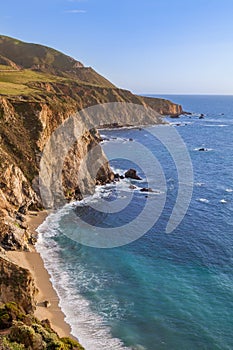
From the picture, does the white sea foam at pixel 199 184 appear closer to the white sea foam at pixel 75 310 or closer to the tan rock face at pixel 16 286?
the white sea foam at pixel 75 310

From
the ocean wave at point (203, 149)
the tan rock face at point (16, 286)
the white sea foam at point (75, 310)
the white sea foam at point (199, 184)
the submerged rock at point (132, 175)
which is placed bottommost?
the white sea foam at point (75, 310)

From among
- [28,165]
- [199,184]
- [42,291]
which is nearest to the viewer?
[42,291]

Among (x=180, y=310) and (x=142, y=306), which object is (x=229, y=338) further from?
(x=142, y=306)

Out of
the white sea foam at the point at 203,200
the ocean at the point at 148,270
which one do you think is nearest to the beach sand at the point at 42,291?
the ocean at the point at 148,270

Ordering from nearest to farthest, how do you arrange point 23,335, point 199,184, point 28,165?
1. point 23,335
2. point 28,165
3. point 199,184

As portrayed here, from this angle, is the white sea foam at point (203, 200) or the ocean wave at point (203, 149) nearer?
the white sea foam at point (203, 200)

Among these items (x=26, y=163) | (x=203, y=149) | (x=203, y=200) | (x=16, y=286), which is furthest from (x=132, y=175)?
(x=16, y=286)

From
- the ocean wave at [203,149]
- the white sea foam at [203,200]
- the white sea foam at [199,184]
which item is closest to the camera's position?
the white sea foam at [203,200]

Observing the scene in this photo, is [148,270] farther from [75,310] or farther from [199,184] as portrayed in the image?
[199,184]

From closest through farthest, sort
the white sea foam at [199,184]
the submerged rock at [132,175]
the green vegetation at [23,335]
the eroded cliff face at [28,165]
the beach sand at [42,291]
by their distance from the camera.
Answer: the green vegetation at [23,335], the beach sand at [42,291], the eroded cliff face at [28,165], the white sea foam at [199,184], the submerged rock at [132,175]
